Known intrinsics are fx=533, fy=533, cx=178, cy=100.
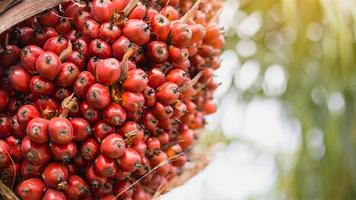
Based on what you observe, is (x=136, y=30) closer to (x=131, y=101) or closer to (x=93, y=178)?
(x=131, y=101)

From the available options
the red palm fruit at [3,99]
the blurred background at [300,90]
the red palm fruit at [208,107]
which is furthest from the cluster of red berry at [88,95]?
the blurred background at [300,90]

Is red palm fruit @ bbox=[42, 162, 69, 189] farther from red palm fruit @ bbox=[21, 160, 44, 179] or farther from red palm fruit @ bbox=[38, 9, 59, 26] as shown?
red palm fruit @ bbox=[38, 9, 59, 26]

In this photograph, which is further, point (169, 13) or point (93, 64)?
point (169, 13)

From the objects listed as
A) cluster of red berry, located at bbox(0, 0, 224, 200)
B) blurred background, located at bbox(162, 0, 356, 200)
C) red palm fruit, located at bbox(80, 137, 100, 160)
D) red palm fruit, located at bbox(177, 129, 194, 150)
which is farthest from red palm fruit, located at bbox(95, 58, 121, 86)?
blurred background, located at bbox(162, 0, 356, 200)

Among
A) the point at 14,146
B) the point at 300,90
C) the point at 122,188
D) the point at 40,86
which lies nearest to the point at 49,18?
the point at 40,86

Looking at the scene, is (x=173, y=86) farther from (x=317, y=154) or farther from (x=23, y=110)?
(x=317, y=154)

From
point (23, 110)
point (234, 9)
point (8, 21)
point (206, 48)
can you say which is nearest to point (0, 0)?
point (8, 21)
